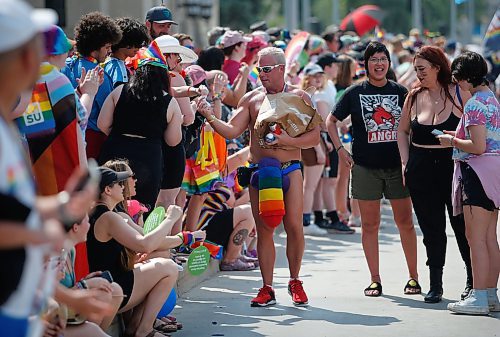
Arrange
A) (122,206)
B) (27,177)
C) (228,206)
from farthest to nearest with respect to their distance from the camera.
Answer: (228,206) → (122,206) → (27,177)

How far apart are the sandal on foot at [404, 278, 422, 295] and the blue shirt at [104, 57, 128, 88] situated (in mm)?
2806

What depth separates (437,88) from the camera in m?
8.88

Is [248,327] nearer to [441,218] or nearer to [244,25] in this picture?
[441,218]

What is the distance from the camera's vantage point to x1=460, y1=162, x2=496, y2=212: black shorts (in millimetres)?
8281

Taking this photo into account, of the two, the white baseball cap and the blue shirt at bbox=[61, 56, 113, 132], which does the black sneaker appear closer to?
the blue shirt at bbox=[61, 56, 113, 132]

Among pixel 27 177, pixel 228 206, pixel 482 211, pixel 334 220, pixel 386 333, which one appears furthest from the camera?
pixel 334 220

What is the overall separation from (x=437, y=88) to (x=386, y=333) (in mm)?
2073

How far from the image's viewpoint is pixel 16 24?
3.44 meters

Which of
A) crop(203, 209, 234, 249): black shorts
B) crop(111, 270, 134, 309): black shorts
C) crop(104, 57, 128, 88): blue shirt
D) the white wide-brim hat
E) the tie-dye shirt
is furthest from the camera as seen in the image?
crop(203, 209, 234, 249): black shorts

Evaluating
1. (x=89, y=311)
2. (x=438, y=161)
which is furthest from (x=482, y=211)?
(x=89, y=311)

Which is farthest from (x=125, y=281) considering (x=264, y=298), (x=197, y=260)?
(x=264, y=298)

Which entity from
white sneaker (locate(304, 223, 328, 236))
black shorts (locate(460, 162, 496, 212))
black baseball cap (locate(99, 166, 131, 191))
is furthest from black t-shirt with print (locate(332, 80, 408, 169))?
white sneaker (locate(304, 223, 328, 236))

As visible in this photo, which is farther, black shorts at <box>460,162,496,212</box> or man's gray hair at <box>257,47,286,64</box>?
man's gray hair at <box>257,47,286,64</box>

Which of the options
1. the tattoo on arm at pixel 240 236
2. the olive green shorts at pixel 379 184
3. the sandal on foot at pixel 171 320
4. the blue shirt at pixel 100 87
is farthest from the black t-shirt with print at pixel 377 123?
the sandal on foot at pixel 171 320
